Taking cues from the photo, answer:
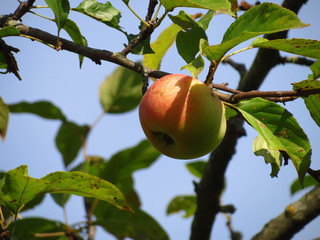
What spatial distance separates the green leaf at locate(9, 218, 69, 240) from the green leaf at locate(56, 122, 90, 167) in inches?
15.6

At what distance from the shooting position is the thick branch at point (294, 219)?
181 centimetres

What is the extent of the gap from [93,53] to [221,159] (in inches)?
36.9

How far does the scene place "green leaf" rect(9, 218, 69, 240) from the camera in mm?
1894

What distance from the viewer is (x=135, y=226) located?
199 centimetres

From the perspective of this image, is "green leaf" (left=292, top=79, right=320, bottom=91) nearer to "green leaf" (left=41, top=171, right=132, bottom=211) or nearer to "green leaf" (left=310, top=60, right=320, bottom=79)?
"green leaf" (left=310, top=60, right=320, bottom=79)

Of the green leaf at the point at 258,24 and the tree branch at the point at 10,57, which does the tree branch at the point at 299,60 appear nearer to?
the green leaf at the point at 258,24

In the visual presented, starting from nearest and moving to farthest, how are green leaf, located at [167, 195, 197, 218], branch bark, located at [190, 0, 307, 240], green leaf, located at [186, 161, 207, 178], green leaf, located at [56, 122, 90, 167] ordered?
branch bark, located at [190, 0, 307, 240] < green leaf, located at [56, 122, 90, 167] < green leaf, located at [186, 161, 207, 178] < green leaf, located at [167, 195, 197, 218]

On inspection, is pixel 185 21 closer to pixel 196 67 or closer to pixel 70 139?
pixel 196 67

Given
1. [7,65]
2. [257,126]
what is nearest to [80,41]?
[7,65]

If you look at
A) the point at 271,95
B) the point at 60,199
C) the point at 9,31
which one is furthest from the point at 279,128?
the point at 60,199

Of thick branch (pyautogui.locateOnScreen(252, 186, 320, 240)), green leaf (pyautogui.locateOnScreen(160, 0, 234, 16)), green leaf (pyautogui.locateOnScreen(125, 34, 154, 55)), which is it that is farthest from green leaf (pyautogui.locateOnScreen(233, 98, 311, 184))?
thick branch (pyautogui.locateOnScreen(252, 186, 320, 240))

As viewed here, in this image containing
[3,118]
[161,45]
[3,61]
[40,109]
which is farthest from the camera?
[40,109]

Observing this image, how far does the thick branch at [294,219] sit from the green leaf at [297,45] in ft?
3.34

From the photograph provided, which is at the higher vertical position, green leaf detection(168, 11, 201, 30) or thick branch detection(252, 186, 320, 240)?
green leaf detection(168, 11, 201, 30)
